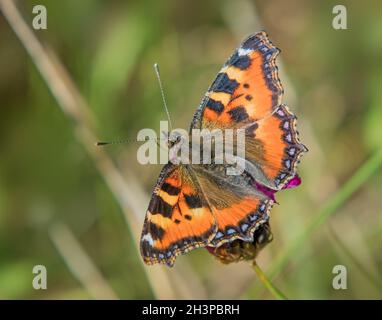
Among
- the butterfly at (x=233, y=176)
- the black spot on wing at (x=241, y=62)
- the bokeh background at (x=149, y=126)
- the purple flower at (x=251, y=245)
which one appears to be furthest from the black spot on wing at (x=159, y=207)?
the bokeh background at (x=149, y=126)

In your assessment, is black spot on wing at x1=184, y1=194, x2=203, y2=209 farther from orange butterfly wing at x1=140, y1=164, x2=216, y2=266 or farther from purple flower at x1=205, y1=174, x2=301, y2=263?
purple flower at x1=205, y1=174, x2=301, y2=263

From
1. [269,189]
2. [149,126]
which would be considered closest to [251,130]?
[269,189]

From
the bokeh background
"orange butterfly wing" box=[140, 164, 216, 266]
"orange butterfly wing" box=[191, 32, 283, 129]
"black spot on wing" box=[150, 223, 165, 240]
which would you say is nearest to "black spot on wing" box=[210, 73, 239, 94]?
"orange butterfly wing" box=[191, 32, 283, 129]

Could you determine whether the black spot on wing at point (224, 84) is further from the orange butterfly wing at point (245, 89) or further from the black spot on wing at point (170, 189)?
the black spot on wing at point (170, 189)

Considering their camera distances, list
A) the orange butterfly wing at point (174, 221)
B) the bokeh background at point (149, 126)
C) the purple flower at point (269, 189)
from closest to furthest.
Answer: the orange butterfly wing at point (174, 221)
the purple flower at point (269, 189)
the bokeh background at point (149, 126)

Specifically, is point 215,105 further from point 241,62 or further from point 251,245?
point 251,245
